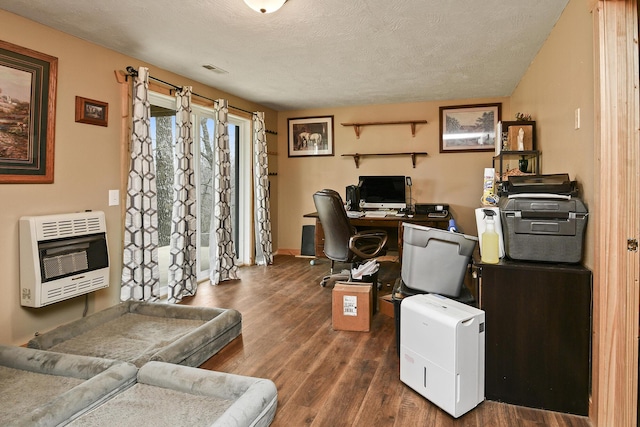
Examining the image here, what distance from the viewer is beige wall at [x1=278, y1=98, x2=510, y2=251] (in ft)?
16.8

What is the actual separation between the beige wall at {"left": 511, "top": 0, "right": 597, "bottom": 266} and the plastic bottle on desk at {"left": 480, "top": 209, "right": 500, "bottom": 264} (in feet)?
1.37

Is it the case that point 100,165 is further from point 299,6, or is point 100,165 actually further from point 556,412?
point 556,412

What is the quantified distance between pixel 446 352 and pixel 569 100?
162cm

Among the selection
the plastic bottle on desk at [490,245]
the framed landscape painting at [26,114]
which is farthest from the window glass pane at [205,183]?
the plastic bottle on desk at [490,245]

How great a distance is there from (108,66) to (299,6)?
1.78 metres

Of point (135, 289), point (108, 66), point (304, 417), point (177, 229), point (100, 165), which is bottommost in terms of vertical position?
point (304, 417)

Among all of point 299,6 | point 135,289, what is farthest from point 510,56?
point 135,289

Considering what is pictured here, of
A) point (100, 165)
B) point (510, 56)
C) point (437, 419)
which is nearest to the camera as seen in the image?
point (437, 419)

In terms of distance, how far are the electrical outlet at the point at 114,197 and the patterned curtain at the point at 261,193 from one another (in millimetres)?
2102

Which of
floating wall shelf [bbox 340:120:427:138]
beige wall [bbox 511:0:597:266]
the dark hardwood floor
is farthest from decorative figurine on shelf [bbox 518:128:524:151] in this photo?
floating wall shelf [bbox 340:120:427:138]

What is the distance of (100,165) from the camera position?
3090 millimetres

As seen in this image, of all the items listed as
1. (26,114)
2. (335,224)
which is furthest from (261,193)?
(26,114)

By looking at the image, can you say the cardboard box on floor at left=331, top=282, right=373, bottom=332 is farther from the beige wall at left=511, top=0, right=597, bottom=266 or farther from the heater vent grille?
the heater vent grille

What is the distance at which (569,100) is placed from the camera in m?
2.21
